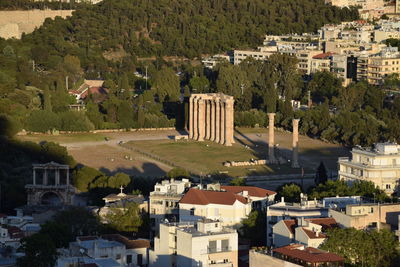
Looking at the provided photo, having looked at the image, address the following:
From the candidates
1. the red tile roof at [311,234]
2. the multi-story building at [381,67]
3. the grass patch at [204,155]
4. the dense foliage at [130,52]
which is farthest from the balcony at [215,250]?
the multi-story building at [381,67]

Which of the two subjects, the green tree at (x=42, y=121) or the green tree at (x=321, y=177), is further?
the green tree at (x=42, y=121)

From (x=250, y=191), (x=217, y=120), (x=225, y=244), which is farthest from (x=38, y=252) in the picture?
(x=217, y=120)

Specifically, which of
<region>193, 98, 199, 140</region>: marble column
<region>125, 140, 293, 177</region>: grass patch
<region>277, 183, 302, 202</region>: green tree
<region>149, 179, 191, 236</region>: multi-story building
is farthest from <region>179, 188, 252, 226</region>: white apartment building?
<region>193, 98, 199, 140</region>: marble column

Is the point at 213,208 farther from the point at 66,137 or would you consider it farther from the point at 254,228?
the point at 66,137

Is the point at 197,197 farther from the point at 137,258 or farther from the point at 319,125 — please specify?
the point at 319,125

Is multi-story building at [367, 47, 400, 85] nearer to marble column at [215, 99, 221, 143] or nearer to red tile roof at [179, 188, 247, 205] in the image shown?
marble column at [215, 99, 221, 143]

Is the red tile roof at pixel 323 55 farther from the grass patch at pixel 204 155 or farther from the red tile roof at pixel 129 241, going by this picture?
the red tile roof at pixel 129 241
